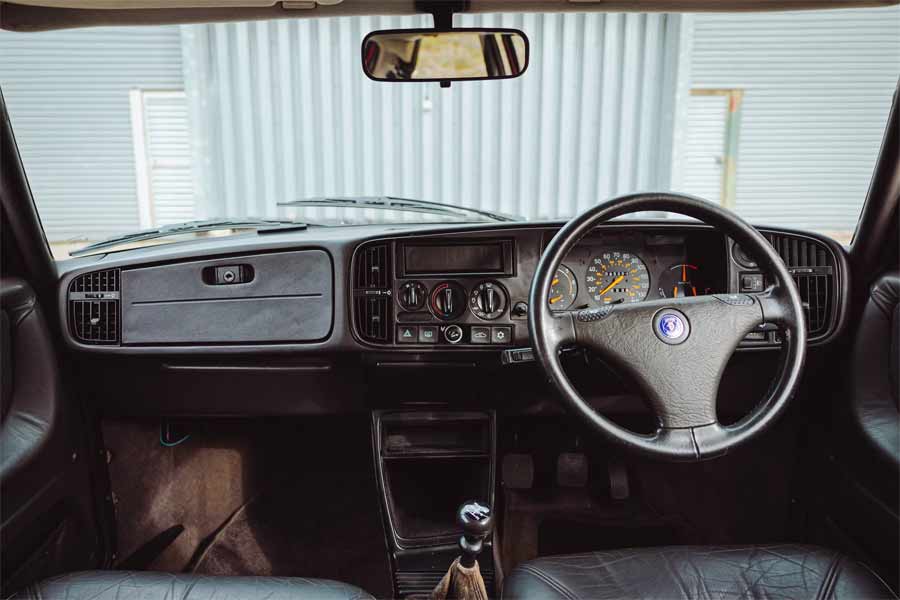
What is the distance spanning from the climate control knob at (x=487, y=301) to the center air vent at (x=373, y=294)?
251mm

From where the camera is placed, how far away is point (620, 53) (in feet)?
15.4

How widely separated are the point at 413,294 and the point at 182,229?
33.0 inches

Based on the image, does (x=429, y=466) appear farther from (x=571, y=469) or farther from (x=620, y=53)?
(x=620, y=53)

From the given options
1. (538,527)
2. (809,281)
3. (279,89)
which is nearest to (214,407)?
(538,527)

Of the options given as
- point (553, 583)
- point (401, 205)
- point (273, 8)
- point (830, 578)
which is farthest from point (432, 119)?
point (830, 578)

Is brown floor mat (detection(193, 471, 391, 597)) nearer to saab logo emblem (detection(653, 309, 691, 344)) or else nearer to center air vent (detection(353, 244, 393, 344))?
center air vent (detection(353, 244, 393, 344))

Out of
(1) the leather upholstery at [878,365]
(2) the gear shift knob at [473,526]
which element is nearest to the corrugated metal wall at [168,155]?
(2) the gear shift knob at [473,526]

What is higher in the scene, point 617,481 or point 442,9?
point 442,9

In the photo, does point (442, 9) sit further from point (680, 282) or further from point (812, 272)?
point (812, 272)

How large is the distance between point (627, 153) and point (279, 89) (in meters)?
2.61

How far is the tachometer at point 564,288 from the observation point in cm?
189

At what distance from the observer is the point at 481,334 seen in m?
1.92

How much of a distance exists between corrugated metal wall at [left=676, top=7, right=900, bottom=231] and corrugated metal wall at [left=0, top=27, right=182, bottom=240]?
5.03 metres

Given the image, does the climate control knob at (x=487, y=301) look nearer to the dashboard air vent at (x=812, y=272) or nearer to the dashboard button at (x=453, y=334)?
the dashboard button at (x=453, y=334)
